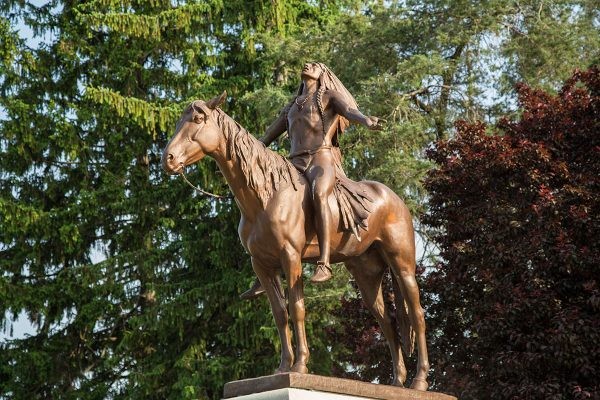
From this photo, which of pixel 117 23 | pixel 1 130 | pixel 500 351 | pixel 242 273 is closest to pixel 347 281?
pixel 242 273

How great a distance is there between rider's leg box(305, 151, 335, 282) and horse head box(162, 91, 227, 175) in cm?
81

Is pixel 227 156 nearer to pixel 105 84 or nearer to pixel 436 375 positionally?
pixel 436 375

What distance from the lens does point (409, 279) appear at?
365 inches

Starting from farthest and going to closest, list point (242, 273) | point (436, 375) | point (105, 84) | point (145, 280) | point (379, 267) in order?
point (105, 84) < point (145, 280) < point (242, 273) < point (436, 375) < point (379, 267)

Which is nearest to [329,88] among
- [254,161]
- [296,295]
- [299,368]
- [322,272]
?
[254,161]

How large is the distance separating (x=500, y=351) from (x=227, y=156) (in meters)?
6.25

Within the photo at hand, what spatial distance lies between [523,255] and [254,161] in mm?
5973

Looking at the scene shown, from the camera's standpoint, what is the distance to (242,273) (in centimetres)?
2031

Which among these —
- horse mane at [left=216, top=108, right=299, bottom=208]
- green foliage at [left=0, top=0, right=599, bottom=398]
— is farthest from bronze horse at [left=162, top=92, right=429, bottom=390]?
green foliage at [left=0, top=0, right=599, bottom=398]

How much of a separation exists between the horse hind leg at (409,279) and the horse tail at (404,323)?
9 centimetres

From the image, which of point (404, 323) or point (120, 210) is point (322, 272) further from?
point (120, 210)

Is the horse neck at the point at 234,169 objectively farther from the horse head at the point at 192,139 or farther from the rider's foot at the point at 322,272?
the rider's foot at the point at 322,272

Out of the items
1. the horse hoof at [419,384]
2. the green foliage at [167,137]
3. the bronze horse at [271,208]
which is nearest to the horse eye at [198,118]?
the bronze horse at [271,208]

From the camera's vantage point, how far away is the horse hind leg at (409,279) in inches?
363
